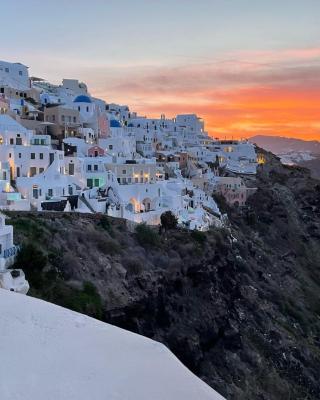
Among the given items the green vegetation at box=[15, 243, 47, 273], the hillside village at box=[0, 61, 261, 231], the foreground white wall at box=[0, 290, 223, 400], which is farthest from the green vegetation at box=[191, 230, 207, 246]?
the foreground white wall at box=[0, 290, 223, 400]

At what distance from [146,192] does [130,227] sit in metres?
5.98

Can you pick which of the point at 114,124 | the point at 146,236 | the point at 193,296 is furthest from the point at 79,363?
the point at 114,124

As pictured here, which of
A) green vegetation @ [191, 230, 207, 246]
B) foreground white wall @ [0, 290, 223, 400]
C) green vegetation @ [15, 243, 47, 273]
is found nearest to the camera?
foreground white wall @ [0, 290, 223, 400]

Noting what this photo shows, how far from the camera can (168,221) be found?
36094 millimetres

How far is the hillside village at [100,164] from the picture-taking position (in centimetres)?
3362

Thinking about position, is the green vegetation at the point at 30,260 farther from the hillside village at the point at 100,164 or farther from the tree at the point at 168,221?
the tree at the point at 168,221

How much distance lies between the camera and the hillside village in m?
33.6

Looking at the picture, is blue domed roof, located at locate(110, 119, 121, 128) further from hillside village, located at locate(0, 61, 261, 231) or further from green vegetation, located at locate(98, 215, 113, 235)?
green vegetation, located at locate(98, 215, 113, 235)

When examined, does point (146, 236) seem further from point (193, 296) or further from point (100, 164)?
point (100, 164)

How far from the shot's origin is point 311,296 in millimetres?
42844

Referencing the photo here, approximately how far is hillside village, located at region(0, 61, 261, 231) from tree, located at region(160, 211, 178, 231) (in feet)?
3.32

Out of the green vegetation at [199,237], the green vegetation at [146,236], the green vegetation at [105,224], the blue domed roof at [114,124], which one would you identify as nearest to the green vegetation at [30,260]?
the green vegetation at [105,224]

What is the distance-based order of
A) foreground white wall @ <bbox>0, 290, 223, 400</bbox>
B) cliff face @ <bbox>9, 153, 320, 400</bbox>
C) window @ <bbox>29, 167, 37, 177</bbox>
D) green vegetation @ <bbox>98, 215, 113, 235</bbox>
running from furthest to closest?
window @ <bbox>29, 167, 37, 177</bbox>
green vegetation @ <bbox>98, 215, 113, 235</bbox>
cliff face @ <bbox>9, 153, 320, 400</bbox>
foreground white wall @ <bbox>0, 290, 223, 400</bbox>

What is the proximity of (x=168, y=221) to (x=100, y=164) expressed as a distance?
7.27 m
